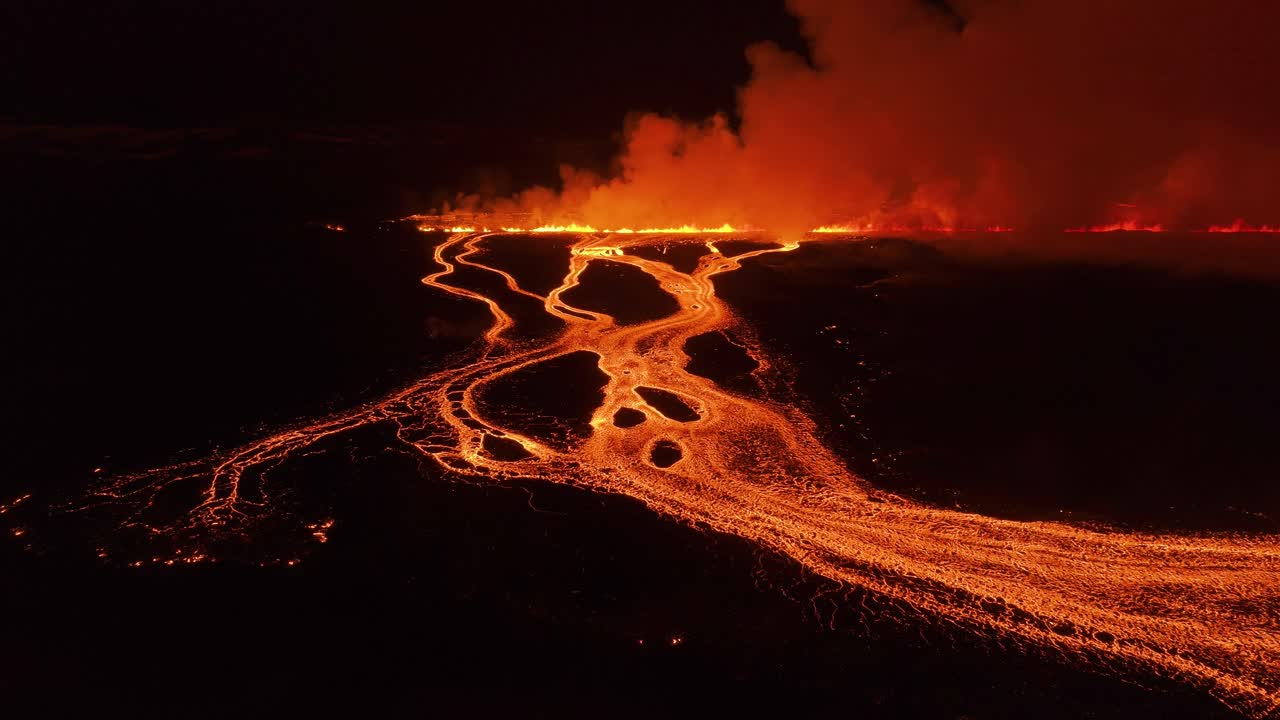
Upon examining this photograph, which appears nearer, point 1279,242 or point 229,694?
point 229,694

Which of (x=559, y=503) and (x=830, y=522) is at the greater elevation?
(x=830, y=522)

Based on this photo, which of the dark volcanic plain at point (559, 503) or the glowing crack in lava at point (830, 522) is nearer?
the dark volcanic plain at point (559, 503)

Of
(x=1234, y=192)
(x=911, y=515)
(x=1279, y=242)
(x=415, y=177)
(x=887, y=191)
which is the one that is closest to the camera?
(x=911, y=515)

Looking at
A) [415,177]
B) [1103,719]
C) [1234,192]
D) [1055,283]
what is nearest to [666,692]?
[1103,719]

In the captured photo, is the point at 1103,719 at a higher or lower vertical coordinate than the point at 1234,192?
lower

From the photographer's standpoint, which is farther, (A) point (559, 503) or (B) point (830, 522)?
(A) point (559, 503)

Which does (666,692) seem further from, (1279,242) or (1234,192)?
(1234,192)

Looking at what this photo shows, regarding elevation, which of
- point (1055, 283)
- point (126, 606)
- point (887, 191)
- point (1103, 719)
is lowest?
point (126, 606)

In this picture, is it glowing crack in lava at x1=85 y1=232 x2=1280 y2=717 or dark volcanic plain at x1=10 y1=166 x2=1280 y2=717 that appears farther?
glowing crack in lava at x1=85 y1=232 x2=1280 y2=717
